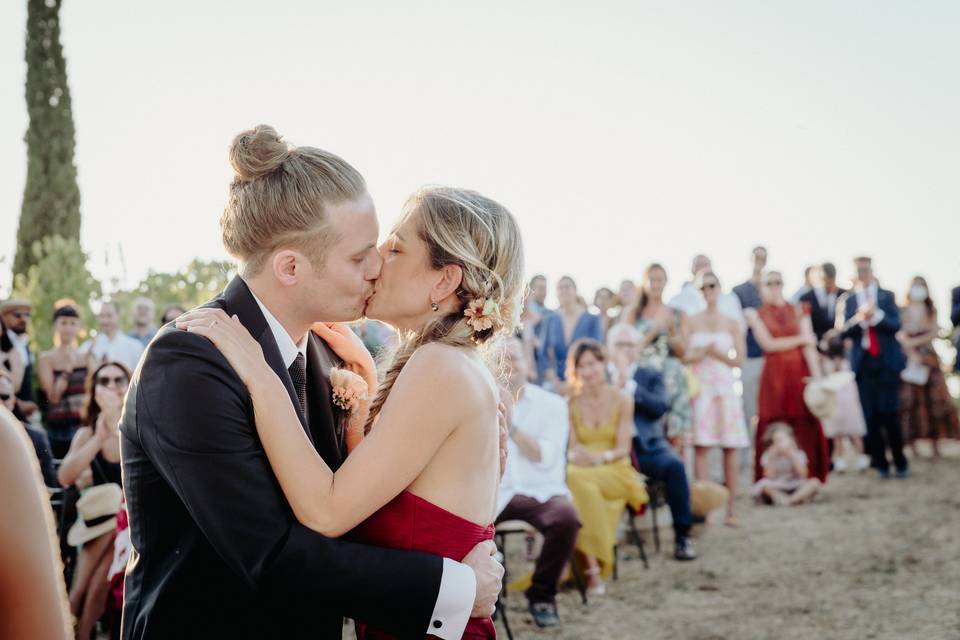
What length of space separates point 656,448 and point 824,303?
4830mm

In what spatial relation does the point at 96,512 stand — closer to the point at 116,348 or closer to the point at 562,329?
the point at 116,348

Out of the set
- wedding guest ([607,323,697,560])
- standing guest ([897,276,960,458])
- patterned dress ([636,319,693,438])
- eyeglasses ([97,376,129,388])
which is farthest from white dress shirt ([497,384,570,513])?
standing guest ([897,276,960,458])

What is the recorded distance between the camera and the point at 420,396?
2.23m

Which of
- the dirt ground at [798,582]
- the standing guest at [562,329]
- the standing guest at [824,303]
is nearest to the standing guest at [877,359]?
the standing guest at [824,303]

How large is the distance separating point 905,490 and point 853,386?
227 cm

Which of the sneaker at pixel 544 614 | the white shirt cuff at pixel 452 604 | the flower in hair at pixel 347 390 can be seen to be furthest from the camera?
the sneaker at pixel 544 614

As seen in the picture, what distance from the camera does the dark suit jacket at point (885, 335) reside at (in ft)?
35.9

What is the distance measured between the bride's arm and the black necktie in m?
0.30

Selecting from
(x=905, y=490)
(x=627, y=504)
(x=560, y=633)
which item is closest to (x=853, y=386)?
(x=905, y=490)

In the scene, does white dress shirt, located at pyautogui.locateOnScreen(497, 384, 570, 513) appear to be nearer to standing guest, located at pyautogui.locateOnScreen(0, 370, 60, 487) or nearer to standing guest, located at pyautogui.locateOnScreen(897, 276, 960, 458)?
standing guest, located at pyautogui.locateOnScreen(0, 370, 60, 487)

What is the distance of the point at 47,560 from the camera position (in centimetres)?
103

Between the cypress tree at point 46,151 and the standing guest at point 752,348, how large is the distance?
13.5 meters

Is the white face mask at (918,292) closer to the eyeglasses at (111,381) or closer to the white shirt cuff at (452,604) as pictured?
the eyeglasses at (111,381)

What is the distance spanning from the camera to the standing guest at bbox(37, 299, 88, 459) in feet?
24.9
